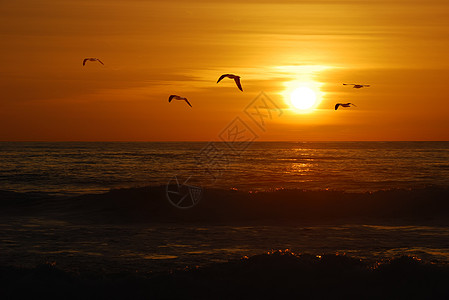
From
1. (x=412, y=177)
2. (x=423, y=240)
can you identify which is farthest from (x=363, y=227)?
(x=412, y=177)

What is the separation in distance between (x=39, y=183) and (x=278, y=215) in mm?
20219

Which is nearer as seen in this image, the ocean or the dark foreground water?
the dark foreground water

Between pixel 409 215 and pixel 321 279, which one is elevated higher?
pixel 409 215

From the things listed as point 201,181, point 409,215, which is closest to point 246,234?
point 409,215

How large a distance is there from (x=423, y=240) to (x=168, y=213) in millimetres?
11194

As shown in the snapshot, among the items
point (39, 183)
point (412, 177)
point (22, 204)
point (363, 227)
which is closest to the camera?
point (363, 227)

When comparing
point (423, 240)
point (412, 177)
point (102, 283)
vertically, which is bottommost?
point (102, 283)

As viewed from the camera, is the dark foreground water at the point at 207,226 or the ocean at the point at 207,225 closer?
the dark foreground water at the point at 207,226

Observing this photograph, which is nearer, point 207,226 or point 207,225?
point 207,226

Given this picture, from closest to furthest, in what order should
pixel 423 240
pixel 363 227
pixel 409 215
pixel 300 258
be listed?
pixel 300 258 < pixel 423 240 < pixel 363 227 < pixel 409 215

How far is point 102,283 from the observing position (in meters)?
11.0

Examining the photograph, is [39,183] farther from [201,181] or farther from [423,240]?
[423,240]

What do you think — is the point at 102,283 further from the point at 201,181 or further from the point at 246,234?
the point at 201,181

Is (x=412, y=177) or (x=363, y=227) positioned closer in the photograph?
(x=363, y=227)
